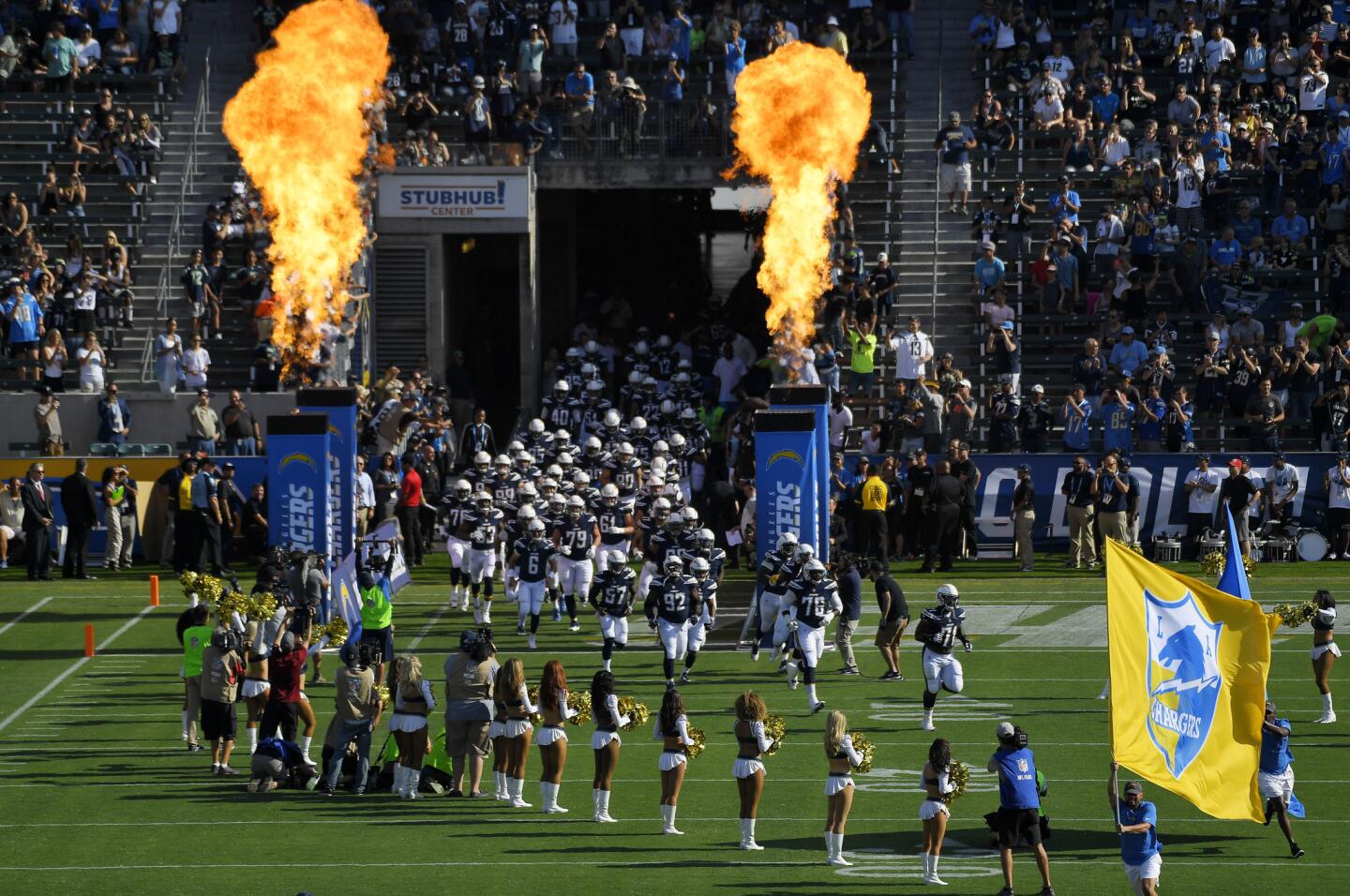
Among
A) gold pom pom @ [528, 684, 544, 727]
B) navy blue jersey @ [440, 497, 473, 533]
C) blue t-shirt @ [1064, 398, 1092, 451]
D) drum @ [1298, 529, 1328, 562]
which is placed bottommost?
gold pom pom @ [528, 684, 544, 727]

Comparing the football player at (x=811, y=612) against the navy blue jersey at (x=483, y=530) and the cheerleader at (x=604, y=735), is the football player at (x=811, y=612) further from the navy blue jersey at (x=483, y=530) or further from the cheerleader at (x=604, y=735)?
the navy blue jersey at (x=483, y=530)

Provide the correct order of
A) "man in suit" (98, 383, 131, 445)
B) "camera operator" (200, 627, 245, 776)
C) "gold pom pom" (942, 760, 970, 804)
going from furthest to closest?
"man in suit" (98, 383, 131, 445) < "camera operator" (200, 627, 245, 776) < "gold pom pom" (942, 760, 970, 804)

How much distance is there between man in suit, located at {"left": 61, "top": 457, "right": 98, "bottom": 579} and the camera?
101 feet

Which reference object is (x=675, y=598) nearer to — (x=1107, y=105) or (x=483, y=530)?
(x=483, y=530)

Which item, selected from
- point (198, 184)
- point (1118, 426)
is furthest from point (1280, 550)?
point (198, 184)

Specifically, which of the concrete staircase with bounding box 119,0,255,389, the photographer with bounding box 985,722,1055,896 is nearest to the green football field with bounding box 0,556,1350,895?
the photographer with bounding box 985,722,1055,896

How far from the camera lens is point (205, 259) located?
3741 centimetres

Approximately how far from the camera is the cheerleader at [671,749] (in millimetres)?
18797

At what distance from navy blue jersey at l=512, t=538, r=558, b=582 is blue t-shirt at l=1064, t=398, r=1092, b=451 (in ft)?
31.2

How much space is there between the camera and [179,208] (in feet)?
128

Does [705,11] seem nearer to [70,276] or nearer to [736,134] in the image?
[736,134]

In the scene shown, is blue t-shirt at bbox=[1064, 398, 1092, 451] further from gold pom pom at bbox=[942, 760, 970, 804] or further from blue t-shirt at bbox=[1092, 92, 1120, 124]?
gold pom pom at bbox=[942, 760, 970, 804]

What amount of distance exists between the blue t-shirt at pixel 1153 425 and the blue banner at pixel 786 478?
7.87 m

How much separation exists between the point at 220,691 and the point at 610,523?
8.57 metres
